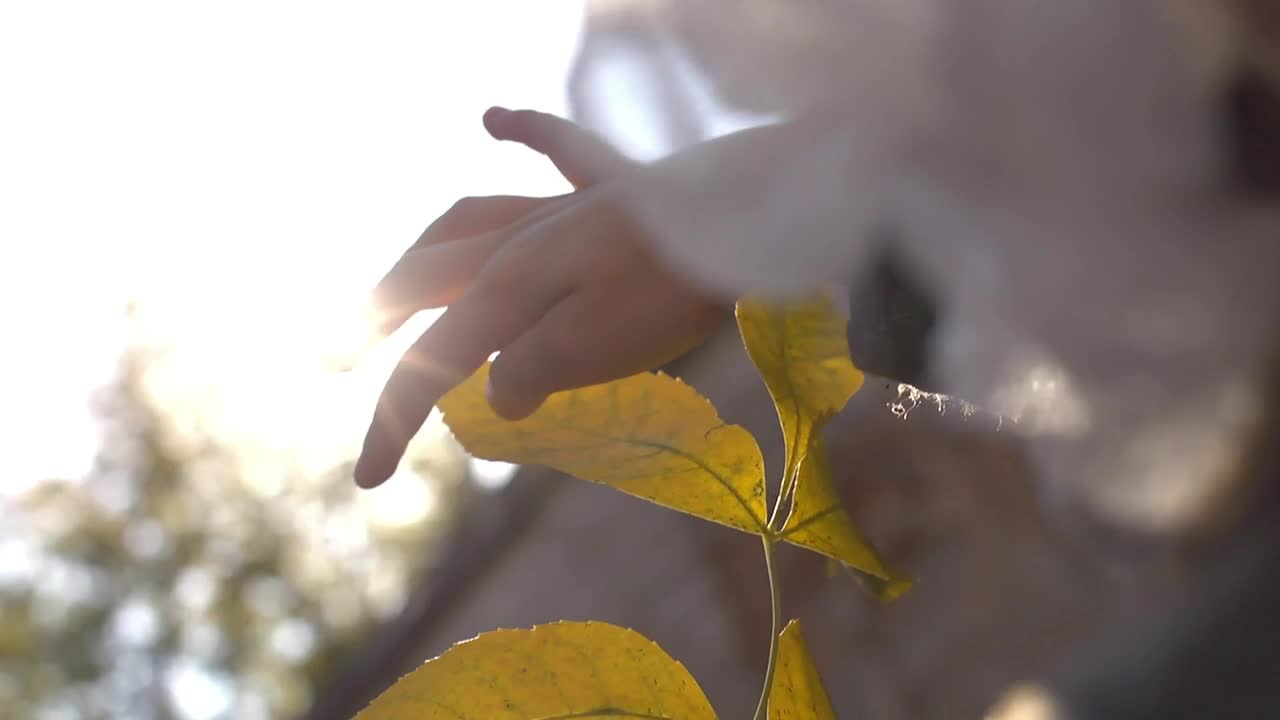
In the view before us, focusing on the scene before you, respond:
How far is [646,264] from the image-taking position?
18.6 inches

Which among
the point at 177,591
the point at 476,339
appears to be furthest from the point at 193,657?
the point at 476,339

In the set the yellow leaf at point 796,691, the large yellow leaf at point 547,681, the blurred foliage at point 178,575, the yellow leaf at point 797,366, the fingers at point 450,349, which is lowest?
the blurred foliage at point 178,575

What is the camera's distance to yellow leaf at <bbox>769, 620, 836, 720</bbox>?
0.32 m

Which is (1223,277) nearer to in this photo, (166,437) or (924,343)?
(924,343)

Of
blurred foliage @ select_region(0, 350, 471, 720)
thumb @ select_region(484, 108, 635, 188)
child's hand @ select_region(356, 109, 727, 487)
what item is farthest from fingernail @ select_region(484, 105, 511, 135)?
blurred foliage @ select_region(0, 350, 471, 720)

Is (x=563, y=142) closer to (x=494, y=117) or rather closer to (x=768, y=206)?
(x=494, y=117)

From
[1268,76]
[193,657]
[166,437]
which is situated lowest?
[193,657]

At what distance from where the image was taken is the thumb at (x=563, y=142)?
1.94 ft

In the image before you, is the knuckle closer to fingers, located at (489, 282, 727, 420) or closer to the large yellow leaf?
fingers, located at (489, 282, 727, 420)

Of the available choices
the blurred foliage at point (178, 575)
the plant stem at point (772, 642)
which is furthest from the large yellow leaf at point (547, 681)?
the blurred foliage at point (178, 575)

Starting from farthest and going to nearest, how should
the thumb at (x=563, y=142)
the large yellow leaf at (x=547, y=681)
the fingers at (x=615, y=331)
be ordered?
the thumb at (x=563, y=142), the fingers at (x=615, y=331), the large yellow leaf at (x=547, y=681)

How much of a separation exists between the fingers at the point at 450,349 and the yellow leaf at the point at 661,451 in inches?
3.4

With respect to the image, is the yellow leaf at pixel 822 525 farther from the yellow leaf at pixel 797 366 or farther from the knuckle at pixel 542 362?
the knuckle at pixel 542 362

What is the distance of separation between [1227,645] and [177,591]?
43.1 feet
